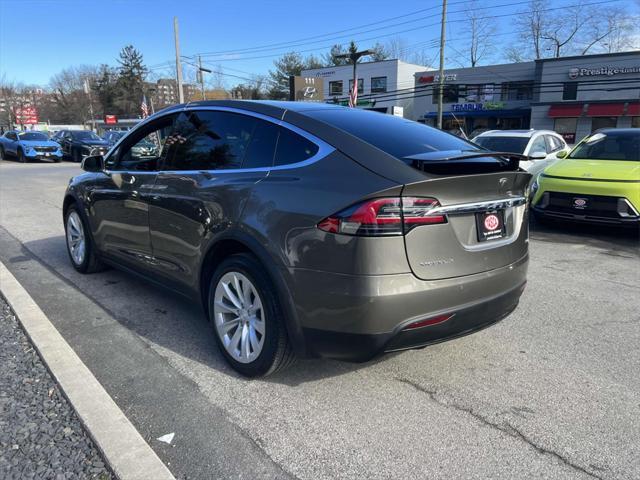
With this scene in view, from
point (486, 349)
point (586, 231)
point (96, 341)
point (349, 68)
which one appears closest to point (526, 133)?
point (586, 231)

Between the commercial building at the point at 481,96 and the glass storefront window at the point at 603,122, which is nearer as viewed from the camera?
the glass storefront window at the point at 603,122

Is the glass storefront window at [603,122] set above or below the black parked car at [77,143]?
above

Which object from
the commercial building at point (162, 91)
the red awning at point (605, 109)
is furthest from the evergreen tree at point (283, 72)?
the red awning at point (605, 109)

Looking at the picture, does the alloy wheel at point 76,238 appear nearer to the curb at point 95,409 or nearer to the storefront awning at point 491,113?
the curb at point 95,409

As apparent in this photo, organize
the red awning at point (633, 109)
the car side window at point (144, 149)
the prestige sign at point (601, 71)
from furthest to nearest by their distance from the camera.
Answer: the prestige sign at point (601, 71) → the red awning at point (633, 109) → the car side window at point (144, 149)

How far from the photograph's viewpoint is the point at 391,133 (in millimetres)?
3254

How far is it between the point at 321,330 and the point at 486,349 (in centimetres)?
154

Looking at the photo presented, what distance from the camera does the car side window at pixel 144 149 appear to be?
13.7 feet

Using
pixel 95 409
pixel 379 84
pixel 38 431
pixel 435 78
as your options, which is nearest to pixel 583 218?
pixel 95 409

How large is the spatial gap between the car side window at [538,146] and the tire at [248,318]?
8.57 meters

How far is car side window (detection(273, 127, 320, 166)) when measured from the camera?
2.97 meters

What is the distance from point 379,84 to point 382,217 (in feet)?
192

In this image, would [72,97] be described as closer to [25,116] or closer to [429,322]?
[25,116]

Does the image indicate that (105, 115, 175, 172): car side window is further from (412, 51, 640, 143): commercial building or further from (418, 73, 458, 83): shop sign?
(418, 73, 458, 83): shop sign
